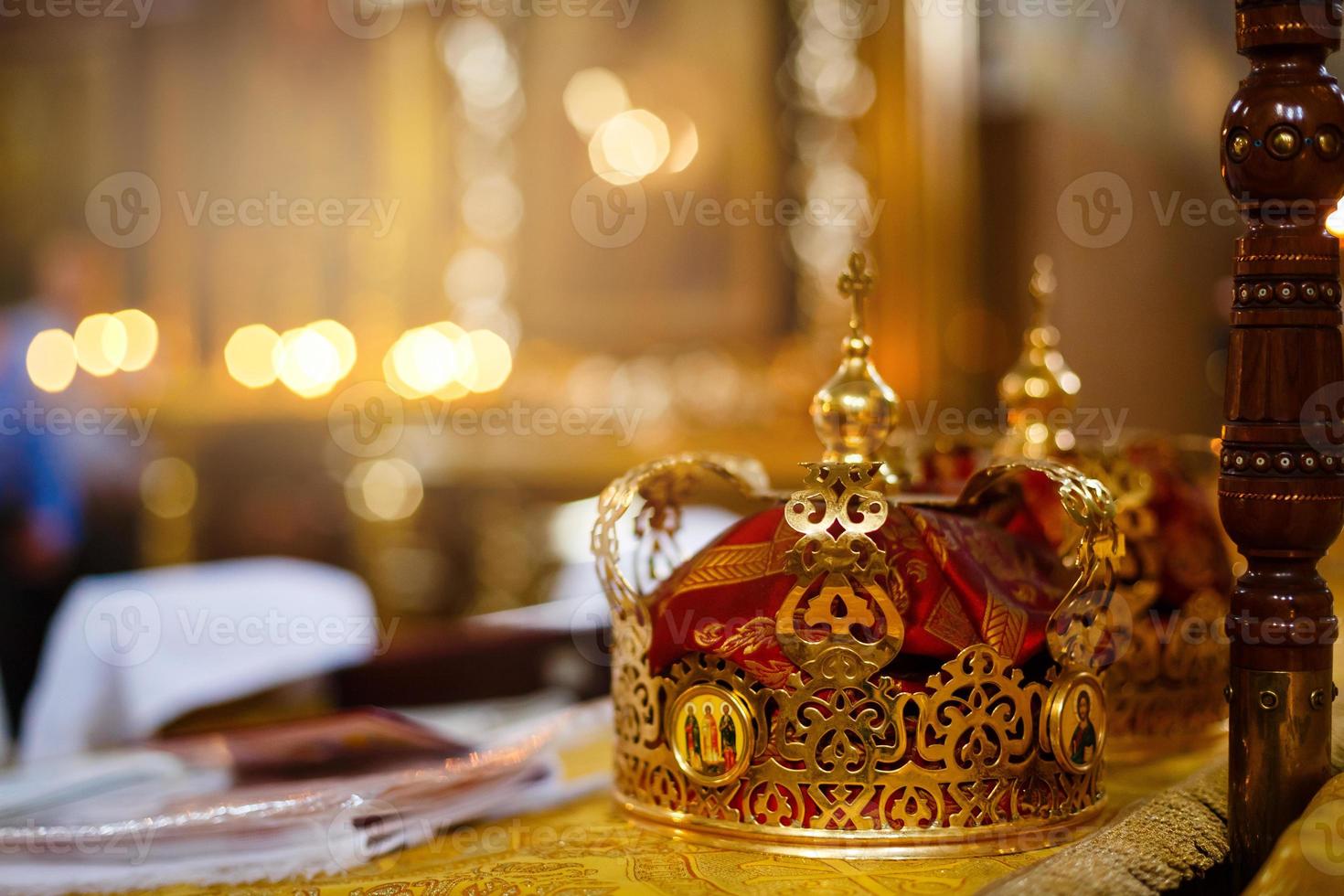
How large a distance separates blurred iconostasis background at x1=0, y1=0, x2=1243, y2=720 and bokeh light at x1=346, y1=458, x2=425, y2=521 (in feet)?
0.06

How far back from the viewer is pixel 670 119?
13.5 ft

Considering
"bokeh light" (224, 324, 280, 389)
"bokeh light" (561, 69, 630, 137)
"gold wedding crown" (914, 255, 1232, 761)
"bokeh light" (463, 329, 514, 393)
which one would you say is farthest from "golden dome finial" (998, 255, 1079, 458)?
"bokeh light" (224, 324, 280, 389)

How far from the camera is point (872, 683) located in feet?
2.75

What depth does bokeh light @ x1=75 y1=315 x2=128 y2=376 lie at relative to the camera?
514 centimetres

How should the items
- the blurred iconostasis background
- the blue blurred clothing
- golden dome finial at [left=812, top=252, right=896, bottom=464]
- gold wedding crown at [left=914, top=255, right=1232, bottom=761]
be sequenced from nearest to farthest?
1. golden dome finial at [left=812, top=252, right=896, bottom=464]
2. gold wedding crown at [left=914, top=255, right=1232, bottom=761]
3. the blurred iconostasis background
4. the blue blurred clothing

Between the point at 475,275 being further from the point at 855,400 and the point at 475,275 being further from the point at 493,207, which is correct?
the point at 855,400

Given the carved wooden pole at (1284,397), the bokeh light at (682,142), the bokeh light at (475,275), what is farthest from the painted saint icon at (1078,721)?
the bokeh light at (475,275)

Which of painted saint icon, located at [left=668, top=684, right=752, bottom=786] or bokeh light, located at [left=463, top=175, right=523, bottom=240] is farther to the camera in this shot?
bokeh light, located at [left=463, top=175, right=523, bottom=240]

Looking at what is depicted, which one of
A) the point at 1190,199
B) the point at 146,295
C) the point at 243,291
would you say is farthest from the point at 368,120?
the point at 1190,199

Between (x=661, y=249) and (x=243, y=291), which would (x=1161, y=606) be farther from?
(x=243, y=291)

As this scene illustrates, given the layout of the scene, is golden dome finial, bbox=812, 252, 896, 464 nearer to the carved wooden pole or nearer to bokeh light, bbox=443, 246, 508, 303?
the carved wooden pole

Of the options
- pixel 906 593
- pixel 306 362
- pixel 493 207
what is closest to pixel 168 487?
pixel 306 362

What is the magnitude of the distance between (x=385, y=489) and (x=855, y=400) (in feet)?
13.0

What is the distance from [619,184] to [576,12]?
60 cm
